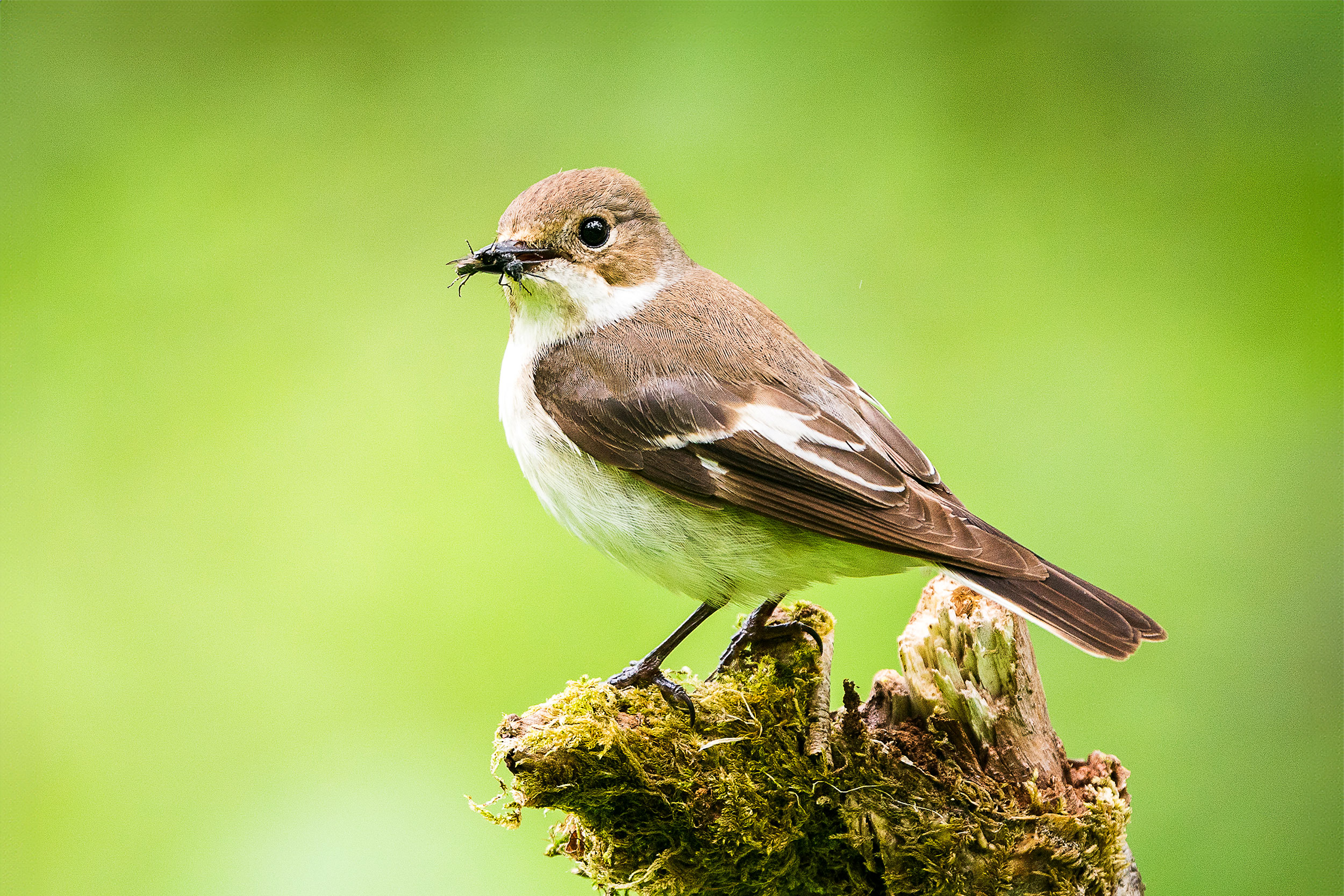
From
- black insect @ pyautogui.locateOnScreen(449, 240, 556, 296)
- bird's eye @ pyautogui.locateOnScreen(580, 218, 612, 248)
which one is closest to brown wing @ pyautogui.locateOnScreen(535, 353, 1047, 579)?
black insect @ pyautogui.locateOnScreen(449, 240, 556, 296)

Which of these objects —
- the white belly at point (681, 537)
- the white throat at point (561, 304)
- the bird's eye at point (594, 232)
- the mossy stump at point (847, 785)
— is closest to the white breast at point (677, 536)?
the white belly at point (681, 537)

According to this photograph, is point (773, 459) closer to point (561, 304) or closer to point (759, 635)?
point (759, 635)

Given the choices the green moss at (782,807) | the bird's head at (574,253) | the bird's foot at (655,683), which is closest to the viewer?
the green moss at (782,807)

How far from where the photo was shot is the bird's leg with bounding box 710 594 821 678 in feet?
12.7

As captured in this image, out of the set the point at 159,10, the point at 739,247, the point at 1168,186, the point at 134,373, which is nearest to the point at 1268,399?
the point at 1168,186

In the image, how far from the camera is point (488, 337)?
20.4 ft

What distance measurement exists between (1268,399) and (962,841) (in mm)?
3173

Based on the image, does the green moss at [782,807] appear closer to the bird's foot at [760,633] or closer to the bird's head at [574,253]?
the bird's foot at [760,633]

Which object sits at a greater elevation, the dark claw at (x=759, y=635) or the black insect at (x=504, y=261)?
the black insect at (x=504, y=261)

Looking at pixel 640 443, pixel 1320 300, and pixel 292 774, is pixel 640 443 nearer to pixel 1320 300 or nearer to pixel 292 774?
pixel 292 774

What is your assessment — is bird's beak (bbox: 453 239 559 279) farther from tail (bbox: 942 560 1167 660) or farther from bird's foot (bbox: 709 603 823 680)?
tail (bbox: 942 560 1167 660)

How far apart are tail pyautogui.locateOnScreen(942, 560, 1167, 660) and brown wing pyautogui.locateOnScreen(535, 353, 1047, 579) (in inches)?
1.6

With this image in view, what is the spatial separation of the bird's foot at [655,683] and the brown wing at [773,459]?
54cm

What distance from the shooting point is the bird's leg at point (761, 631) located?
12.7ft
